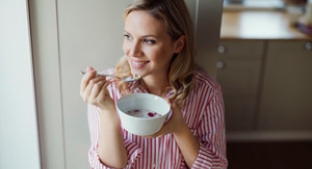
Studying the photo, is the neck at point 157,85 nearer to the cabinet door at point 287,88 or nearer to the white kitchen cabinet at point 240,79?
the white kitchen cabinet at point 240,79

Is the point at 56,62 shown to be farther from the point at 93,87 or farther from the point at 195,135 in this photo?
the point at 195,135

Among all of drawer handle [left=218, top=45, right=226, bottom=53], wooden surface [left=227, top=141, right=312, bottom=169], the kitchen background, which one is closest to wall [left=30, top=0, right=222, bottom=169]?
the kitchen background

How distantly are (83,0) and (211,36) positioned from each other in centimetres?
42

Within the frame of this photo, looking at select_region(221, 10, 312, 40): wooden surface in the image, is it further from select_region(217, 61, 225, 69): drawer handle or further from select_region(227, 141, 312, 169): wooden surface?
select_region(227, 141, 312, 169): wooden surface

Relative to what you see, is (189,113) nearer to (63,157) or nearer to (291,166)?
(63,157)

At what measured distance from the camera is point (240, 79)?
8.61 ft

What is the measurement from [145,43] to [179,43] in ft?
0.37

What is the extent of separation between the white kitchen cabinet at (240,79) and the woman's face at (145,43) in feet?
4.80

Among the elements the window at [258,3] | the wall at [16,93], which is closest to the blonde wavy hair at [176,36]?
the wall at [16,93]

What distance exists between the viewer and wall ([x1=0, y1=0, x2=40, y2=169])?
4.08ft

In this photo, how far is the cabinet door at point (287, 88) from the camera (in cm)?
254

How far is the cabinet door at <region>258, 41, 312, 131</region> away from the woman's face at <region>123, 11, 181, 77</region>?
61.5 inches

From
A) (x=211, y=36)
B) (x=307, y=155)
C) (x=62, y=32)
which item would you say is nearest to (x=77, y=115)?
(x=62, y=32)

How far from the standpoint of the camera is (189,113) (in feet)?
4.10
